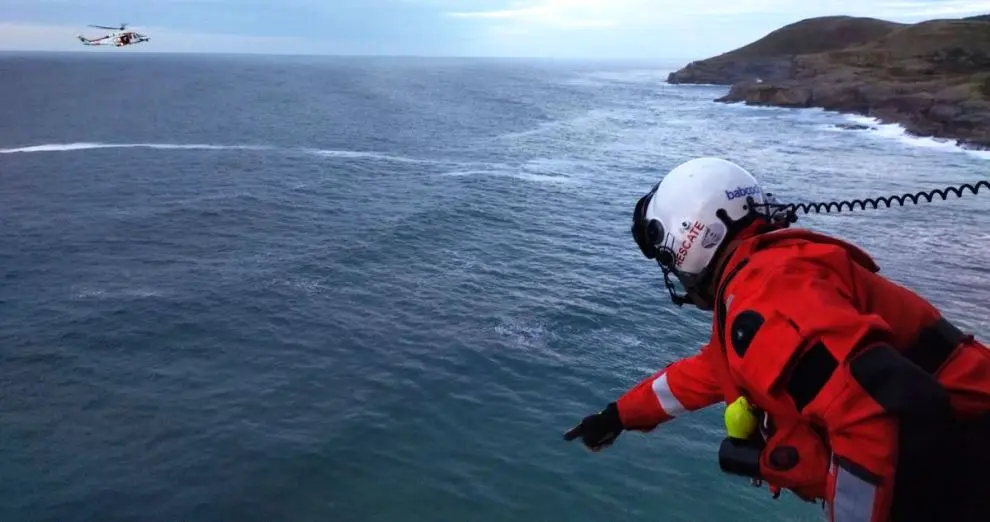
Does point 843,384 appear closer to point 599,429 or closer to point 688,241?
point 688,241

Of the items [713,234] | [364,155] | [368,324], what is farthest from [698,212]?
[364,155]

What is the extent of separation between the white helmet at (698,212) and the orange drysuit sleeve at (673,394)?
510mm

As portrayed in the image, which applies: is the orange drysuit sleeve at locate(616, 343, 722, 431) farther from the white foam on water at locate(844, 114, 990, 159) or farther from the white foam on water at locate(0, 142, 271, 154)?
the white foam on water at locate(0, 142, 271, 154)

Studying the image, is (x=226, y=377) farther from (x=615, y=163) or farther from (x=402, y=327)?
(x=615, y=163)

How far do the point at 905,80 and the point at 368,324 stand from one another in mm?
95140

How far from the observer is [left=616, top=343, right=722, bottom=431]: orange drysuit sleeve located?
14.9 feet

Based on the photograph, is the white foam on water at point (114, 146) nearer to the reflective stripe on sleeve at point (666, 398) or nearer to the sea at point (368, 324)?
the sea at point (368, 324)

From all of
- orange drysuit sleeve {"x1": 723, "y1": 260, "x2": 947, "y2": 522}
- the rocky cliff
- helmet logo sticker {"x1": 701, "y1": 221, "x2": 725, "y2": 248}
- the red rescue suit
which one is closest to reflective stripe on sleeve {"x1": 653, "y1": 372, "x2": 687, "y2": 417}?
helmet logo sticker {"x1": 701, "y1": 221, "x2": 725, "y2": 248}

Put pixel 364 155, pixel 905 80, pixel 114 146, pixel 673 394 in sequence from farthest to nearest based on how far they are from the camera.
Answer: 1. pixel 905 80
2. pixel 114 146
3. pixel 364 155
4. pixel 673 394

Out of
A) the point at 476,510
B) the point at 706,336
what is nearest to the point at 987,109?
the point at 706,336

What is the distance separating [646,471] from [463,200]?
32103 millimetres

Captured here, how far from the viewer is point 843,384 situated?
2.79 m

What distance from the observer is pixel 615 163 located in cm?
6562

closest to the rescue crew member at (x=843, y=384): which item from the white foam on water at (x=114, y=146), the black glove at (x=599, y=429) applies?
the black glove at (x=599, y=429)
